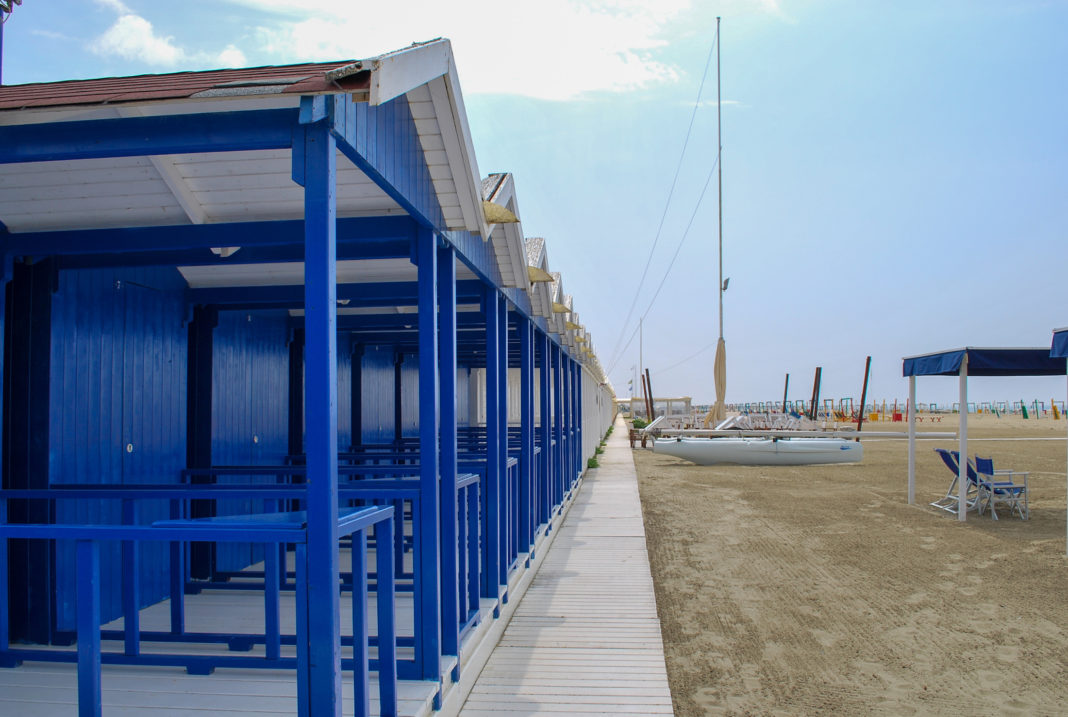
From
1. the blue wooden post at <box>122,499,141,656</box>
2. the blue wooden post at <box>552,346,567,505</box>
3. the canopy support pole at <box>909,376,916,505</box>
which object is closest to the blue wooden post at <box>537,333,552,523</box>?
the blue wooden post at <box>552,346,567,505</box>

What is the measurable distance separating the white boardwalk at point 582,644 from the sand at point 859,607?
9.0 inches

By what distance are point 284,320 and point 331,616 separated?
5.76 m

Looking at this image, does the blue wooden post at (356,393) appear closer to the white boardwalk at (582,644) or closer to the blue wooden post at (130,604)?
the white boardwalk at (582,644)

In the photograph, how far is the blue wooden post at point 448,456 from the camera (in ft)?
13.9

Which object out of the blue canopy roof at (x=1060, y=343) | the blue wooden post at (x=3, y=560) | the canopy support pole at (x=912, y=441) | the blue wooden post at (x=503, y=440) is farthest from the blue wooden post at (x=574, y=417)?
the blue wooden post at (x=3, y=560)

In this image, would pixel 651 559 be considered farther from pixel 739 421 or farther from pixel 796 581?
pixel 739 421

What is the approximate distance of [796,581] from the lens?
25.1ft

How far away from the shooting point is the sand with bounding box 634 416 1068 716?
472 cm

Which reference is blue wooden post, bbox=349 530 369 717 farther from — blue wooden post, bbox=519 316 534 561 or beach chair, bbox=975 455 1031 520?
beach chair, bbox=975 455 1031 520

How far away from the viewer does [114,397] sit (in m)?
5.15

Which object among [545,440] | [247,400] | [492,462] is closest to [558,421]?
[545,440]

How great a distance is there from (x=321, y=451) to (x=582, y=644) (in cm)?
362

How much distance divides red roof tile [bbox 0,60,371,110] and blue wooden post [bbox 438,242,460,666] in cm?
167

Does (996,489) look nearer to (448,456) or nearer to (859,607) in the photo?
(859,607)
